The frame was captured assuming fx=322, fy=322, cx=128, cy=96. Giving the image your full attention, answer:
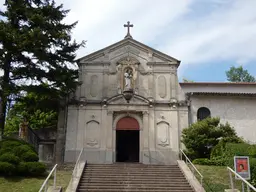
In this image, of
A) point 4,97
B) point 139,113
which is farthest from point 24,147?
point 139,113

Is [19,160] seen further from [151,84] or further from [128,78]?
[151,84]

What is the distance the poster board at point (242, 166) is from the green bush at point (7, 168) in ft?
34.0

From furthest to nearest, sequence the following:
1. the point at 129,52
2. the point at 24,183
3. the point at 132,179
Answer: the point at 129,52, the point at 132,179, the point at 24,183

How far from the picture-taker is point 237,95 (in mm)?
24969

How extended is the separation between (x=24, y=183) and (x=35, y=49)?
765 cm

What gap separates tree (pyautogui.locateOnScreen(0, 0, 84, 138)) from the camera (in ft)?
60.0

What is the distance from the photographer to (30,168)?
16.0m

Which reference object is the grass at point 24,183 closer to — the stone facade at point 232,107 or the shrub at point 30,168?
the shrub at point 30,168

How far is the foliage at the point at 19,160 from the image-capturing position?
15.8m

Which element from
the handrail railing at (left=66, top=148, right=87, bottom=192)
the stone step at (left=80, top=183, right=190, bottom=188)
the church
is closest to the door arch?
the church

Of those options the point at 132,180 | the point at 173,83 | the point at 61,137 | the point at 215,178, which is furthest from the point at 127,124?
the point at 215,178

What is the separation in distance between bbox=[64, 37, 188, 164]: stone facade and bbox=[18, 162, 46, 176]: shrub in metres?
6.24

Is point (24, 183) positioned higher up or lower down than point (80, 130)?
lower down

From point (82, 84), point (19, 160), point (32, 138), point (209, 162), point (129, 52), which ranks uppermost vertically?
point (129, 52)
